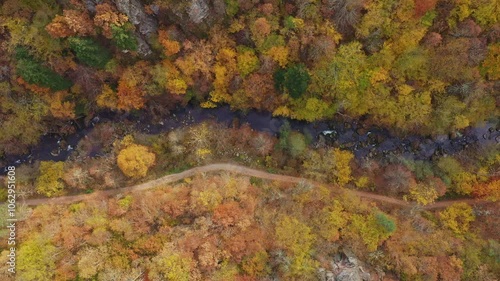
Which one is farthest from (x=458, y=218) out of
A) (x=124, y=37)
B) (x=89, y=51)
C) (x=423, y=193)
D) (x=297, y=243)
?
(x=89, y=51)

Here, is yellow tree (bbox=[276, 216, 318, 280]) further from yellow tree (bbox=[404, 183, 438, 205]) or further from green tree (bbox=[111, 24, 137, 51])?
green tree (bbox=[111, 24, 137, 51])

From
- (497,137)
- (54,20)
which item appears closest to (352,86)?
(497,137)

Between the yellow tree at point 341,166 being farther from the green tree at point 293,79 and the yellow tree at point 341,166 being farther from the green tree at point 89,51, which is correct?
the green tree at point 89,51

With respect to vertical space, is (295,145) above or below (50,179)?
above

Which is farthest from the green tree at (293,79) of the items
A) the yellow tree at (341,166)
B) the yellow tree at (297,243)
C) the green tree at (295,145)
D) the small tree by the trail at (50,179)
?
the small tree by the trail at (50,179)

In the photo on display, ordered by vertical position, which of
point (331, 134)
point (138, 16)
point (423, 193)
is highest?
point (138, 16)

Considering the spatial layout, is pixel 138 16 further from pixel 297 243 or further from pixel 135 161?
pixel 297 243

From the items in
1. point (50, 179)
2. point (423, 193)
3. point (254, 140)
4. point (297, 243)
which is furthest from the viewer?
point (254, 140)
